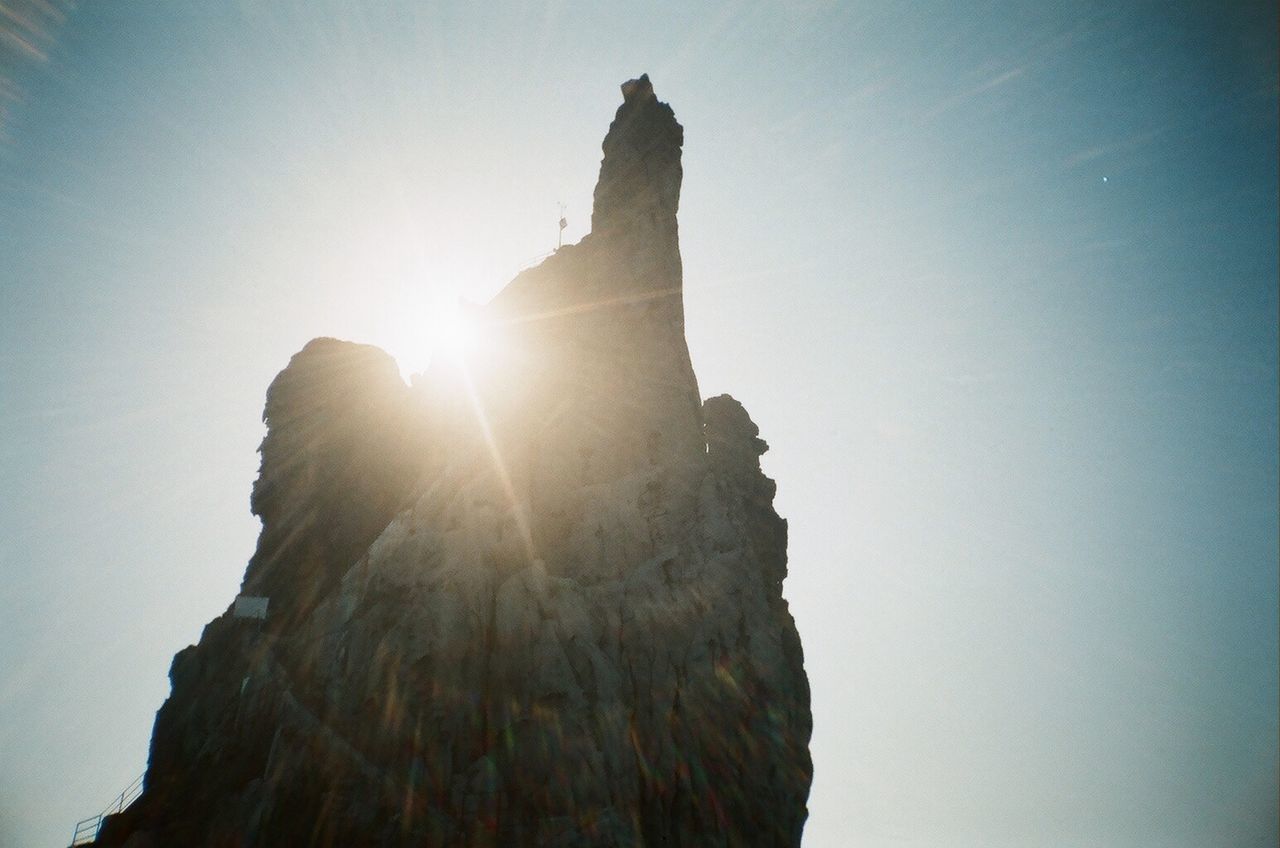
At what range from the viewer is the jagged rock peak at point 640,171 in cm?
4281

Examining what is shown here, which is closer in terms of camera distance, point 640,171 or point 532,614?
point 532,614

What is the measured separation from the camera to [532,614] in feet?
98.9

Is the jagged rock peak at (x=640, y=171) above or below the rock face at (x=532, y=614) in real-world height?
above

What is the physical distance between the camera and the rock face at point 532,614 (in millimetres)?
26516

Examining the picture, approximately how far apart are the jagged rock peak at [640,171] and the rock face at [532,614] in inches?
8.1

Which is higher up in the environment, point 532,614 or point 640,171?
point 640,171

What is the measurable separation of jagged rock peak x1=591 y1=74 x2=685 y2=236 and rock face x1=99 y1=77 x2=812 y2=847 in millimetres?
205

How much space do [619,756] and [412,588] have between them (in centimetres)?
1285

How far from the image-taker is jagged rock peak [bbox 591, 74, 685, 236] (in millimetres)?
42812

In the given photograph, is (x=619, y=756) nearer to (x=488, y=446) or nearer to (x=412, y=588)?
(x=412, y=588)

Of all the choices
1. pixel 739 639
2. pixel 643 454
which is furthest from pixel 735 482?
pixel 739 639

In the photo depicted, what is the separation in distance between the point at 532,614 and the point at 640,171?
3134cm

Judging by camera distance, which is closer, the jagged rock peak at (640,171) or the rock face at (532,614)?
the rock face at (532,614)

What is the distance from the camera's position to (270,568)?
42938mm
